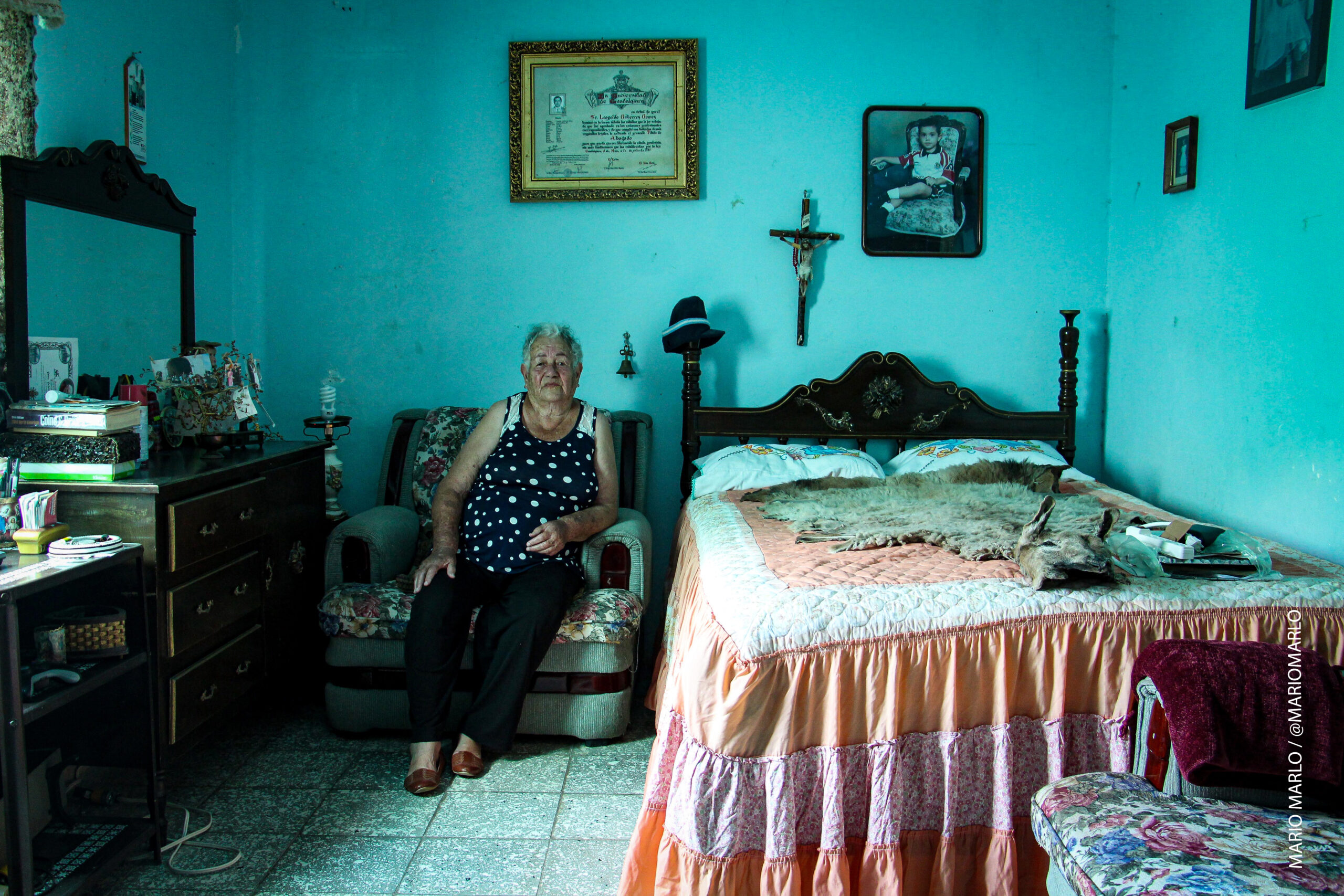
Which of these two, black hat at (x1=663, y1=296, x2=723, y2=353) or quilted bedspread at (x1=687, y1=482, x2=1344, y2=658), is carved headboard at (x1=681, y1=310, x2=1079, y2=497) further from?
quilted bedspread at (x1=687, y1=482, x2=1344, y2=658)

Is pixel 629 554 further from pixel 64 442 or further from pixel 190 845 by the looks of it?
pixel 64 442

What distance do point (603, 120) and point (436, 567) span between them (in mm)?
1877

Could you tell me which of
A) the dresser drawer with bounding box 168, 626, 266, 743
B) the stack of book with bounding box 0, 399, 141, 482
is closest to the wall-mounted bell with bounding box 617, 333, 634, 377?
the dresser drawer with bounding box 168, 626, 266, 743

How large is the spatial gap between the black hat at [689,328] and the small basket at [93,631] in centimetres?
198

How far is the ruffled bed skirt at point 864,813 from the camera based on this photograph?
1636 millimetres

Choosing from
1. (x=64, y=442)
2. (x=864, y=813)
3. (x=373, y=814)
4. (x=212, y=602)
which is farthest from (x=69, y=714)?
(x=864, y=813)

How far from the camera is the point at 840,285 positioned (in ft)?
11.6

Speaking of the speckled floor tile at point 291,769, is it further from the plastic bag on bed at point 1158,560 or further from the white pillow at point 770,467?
the plastic bag on bed at point 1158,560

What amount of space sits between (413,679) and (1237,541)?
2.10m

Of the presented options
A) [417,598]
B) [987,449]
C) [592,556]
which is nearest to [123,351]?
[417,598]

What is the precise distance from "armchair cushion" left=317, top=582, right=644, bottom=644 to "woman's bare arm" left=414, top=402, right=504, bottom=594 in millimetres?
136

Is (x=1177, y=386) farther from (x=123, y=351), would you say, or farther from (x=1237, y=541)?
(x=123, y=351)

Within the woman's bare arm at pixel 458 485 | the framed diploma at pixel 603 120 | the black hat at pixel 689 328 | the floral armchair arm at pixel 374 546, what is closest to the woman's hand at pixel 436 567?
the woman's bare arm at pixel 458 485

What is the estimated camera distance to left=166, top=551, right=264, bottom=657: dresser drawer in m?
2.13
